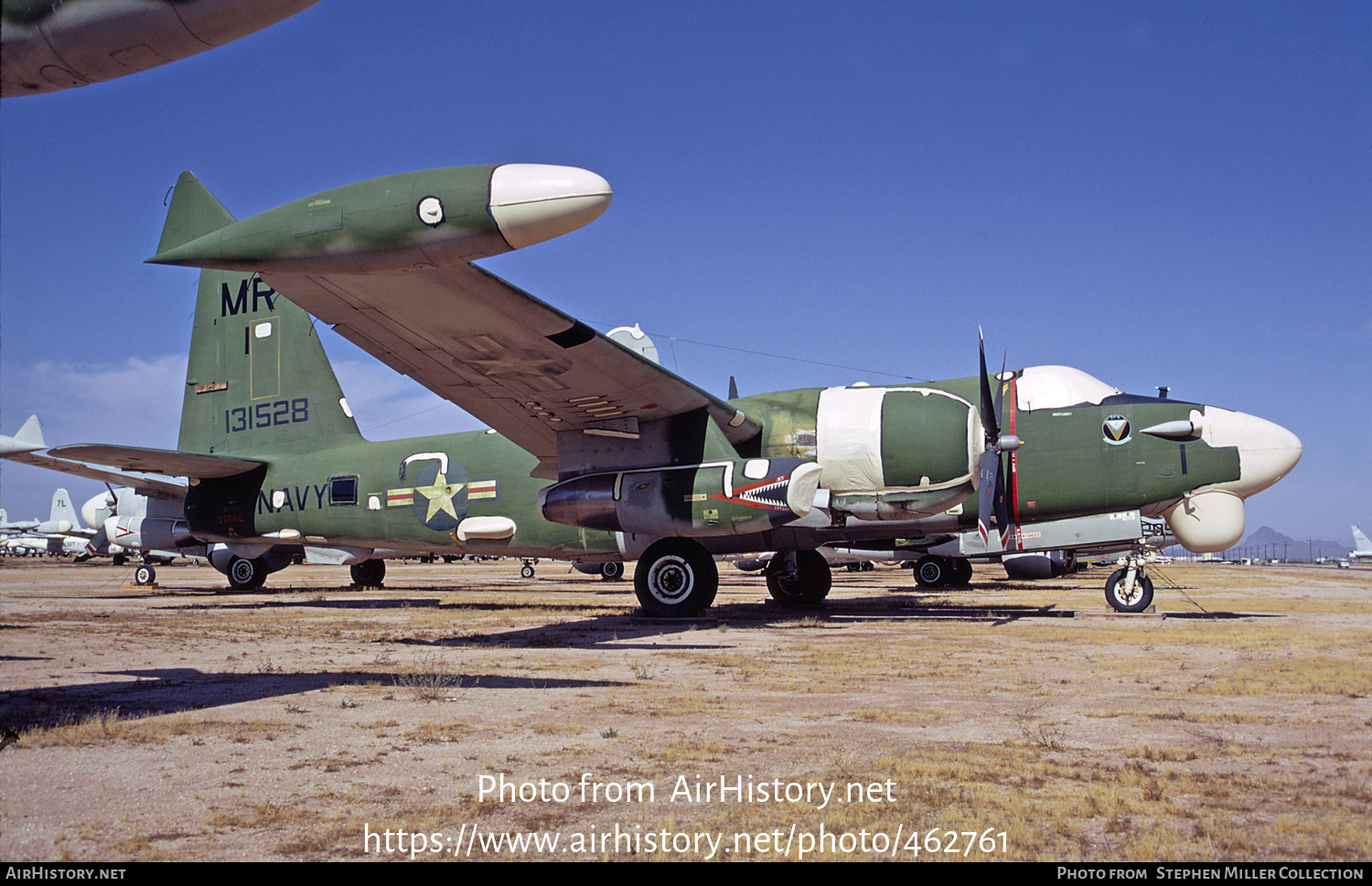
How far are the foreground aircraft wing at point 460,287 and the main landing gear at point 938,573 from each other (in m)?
17.0

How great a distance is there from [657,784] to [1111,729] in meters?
3.24

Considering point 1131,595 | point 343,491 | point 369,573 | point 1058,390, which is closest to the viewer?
point 1058,390

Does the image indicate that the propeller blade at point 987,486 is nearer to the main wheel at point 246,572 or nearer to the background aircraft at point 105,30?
the background aircraft at point 105,30

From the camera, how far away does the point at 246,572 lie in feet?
92.5

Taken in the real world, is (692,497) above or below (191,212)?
below

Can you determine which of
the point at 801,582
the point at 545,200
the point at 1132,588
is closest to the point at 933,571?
the point at 801,582

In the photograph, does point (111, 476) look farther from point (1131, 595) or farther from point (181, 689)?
point (1131, 595)

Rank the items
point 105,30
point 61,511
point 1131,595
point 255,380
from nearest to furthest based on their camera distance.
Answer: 1. point 105,30
2. point 1131,595
3. point 255,380
4. point 61,511

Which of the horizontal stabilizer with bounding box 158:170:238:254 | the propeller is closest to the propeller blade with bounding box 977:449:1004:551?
the propeller

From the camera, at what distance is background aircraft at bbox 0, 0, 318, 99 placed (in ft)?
13.3

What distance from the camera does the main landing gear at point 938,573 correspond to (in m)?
29.8

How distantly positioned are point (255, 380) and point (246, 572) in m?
8.21

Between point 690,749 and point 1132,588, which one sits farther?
point 1132,588

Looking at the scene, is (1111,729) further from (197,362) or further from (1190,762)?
(197,362)
